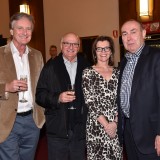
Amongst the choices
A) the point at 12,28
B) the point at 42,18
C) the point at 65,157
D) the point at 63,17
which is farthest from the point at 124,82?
the point at 42,18

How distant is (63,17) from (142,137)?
24.9 feet

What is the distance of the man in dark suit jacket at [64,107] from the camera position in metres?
3.26

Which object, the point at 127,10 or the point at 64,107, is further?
the point at 127,10

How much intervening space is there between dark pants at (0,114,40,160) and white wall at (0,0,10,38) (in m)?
8.63

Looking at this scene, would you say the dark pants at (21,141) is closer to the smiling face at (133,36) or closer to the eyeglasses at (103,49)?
the eyeglasses at (103,49)

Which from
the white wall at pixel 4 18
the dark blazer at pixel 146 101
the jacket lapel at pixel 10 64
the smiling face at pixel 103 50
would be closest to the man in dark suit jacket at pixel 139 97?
the dark blazer at pixel 146 101

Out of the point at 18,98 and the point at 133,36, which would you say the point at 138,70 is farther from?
the point at 18,98

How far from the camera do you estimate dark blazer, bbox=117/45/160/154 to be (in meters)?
2.73

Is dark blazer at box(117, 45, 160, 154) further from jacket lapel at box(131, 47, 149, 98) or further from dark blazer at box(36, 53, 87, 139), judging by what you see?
dark blazer at box(36, 53, 87, 139)

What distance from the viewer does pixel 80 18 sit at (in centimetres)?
945

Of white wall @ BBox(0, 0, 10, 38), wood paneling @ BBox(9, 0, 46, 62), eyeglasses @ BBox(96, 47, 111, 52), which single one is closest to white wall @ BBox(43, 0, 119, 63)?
wood paneling @ BBox(9, 0, 46, 62)

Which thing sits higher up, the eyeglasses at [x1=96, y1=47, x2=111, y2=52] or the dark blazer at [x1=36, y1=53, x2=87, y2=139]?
the eyeglasses at [x1=96, y1=47, x2=111, y2=52]

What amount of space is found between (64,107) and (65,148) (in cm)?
46

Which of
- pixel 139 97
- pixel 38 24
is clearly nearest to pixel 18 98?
pixel 139 97
